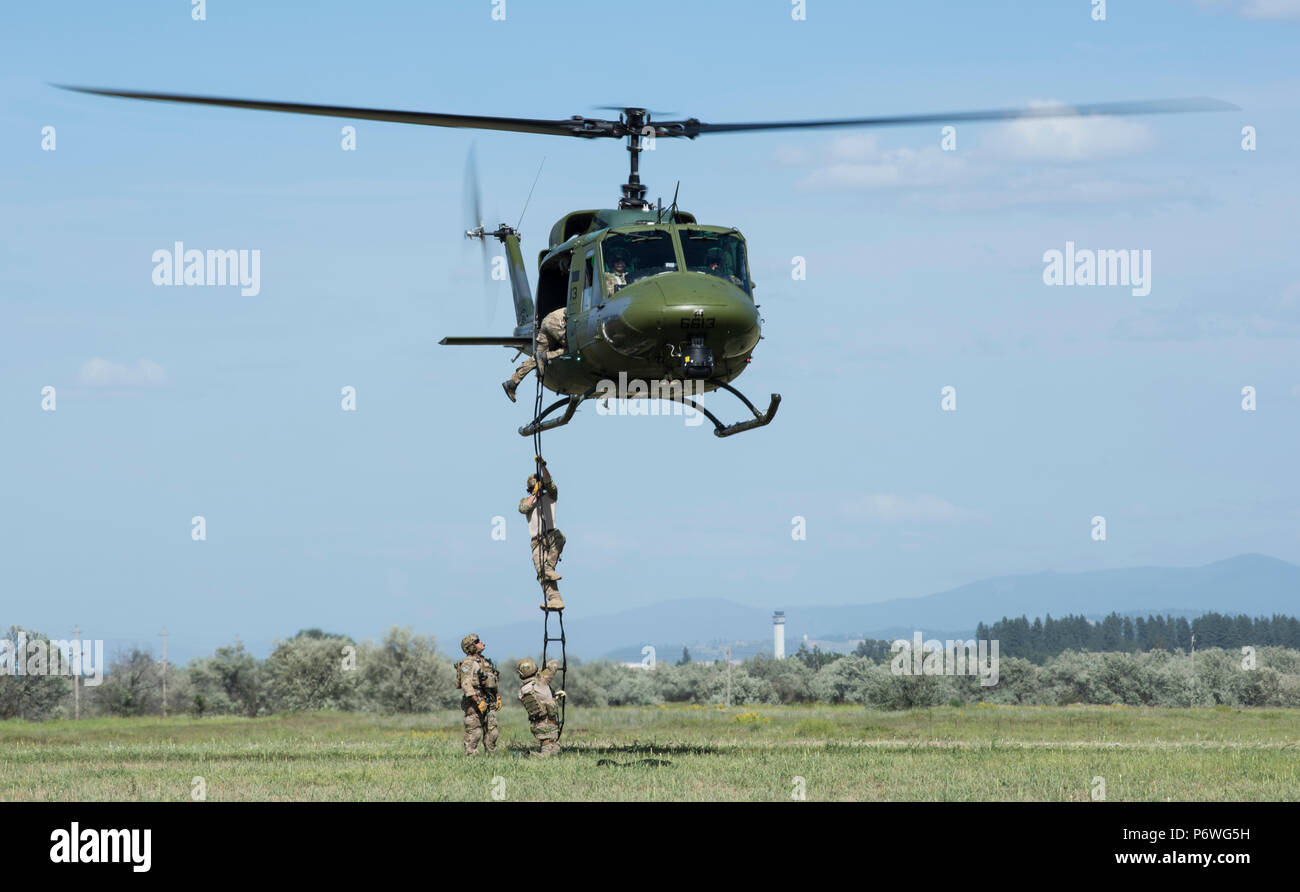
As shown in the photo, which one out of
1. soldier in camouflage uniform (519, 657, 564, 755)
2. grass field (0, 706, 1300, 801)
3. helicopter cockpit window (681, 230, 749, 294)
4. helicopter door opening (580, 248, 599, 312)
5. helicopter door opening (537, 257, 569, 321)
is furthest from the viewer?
helicopter door opening (537, 257, 569, 321)

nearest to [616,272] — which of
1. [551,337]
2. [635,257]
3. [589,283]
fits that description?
[635,257]

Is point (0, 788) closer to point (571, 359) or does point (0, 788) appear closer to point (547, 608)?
point (547, 608)

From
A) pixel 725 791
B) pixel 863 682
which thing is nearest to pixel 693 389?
pixel 725 791

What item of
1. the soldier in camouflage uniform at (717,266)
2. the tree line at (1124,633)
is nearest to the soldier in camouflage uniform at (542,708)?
the soldier in camouflage uniform at (717,266)

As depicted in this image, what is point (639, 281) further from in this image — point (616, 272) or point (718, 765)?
point (718, 765)

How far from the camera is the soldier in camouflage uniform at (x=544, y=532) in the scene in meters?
24.6

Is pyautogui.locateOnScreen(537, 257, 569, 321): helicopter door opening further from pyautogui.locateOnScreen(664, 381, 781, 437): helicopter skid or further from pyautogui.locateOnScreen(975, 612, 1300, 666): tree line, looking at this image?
pyautogui.locateOnScreen(975, 612, 1300, 666): tree line

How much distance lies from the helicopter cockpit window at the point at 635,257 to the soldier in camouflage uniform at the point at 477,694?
6.29 m

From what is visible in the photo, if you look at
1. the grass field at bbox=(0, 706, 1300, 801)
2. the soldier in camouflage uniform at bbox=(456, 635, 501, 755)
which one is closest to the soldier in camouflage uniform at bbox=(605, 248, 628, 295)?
the soldier in camouflage uniform at bbox=(456, 635, 501, 755)

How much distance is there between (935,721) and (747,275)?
21.3 metres

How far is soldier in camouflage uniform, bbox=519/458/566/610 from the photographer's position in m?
24.6

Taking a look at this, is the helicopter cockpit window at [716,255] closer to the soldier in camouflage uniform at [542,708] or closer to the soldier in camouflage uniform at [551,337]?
the soldier in camouflage uniform at [551,337]

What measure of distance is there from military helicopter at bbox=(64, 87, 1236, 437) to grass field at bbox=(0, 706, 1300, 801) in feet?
18.1
